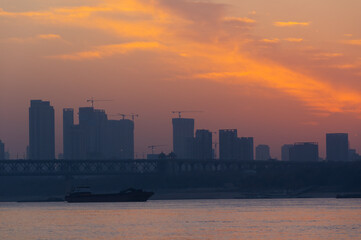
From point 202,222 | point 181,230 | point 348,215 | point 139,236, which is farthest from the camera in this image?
point 348,215

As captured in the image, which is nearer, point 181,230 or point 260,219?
point 181,230

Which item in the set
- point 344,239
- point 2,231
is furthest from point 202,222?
point 344,239

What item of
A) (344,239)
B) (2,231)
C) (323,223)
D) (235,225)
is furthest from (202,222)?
(344,239)

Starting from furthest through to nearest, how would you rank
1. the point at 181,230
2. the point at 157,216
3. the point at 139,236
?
the point at 157,216
the point at 181,230
the point at 139,236

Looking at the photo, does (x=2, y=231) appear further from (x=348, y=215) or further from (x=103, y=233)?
(x=348, y=215)

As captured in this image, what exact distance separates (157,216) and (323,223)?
1417 inches

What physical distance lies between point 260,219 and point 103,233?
29890 millimetres

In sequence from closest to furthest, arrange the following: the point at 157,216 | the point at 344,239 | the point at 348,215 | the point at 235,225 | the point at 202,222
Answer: the point at 344,239 → the point at 235,225 → the point at 202,222 → the point at 348,215 → the point at 157,216

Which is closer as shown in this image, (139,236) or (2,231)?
(139,236)

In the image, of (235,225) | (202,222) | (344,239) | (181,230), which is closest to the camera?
(344,239)

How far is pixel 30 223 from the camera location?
132 m

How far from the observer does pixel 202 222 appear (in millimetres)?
125438

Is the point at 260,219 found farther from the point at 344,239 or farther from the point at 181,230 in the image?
the point at 344,239

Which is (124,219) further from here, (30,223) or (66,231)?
(66,231)
